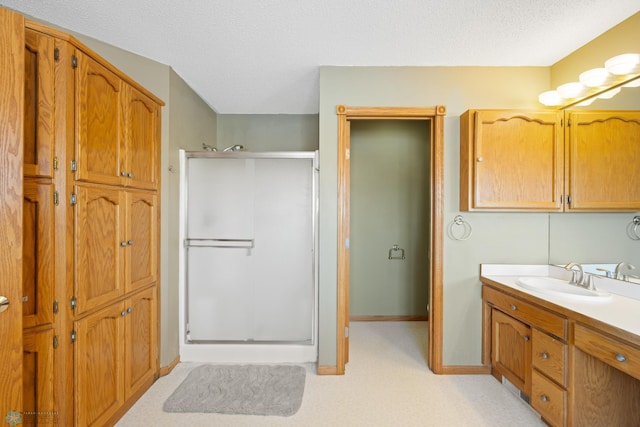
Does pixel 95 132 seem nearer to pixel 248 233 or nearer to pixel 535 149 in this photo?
pixel 248 233

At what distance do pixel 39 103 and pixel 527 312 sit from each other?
2.89m

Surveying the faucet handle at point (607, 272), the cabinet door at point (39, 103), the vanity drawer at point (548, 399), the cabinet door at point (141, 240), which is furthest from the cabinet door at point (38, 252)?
the faucet handle at point (607, 272)

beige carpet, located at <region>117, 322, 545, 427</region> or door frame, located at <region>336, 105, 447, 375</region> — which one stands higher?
door frame, located at <region>336, 105, 447, 375</region>

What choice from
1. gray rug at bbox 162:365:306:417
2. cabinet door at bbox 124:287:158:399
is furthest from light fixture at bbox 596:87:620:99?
cabinet door at bbox 124:287:158:399

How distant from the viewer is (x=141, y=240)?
6.79 feet

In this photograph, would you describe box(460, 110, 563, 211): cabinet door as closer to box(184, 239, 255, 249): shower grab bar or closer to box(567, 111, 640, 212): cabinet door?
box(567, 111, 640, 212): cabinet door

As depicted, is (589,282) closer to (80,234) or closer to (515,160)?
(515,160)

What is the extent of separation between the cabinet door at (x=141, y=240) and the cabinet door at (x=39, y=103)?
0.55 metres

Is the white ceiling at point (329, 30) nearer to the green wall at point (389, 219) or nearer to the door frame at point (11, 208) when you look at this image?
the door frame at point (11, 208)

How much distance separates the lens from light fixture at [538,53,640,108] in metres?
1.75

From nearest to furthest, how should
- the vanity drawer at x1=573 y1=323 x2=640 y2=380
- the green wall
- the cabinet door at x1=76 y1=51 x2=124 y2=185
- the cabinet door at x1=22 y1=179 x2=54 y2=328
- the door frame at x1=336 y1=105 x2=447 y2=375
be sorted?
1. the vanity drawer at x1=573 y1=323 x2=640 y2=380
2. the cabinet door at x1=22 y1=179 x2=54 y2=328
3. the cabinet door at x1=76 y1=51 x2=124 y2=185
4. the door frame at x1=336 y1=105 x2=447 y2=375
5. the green wall

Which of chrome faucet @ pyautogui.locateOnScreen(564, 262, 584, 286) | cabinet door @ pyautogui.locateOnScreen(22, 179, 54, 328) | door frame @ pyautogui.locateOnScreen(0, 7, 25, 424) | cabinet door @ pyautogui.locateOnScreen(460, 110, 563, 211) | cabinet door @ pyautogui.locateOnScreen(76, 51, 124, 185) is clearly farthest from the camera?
cabinet door @ pyautogui.locateOnScreen(460, 110, 563, 211)

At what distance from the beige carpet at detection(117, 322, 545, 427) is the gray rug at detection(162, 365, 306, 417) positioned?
55 millimetres

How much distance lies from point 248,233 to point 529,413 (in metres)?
2.38
